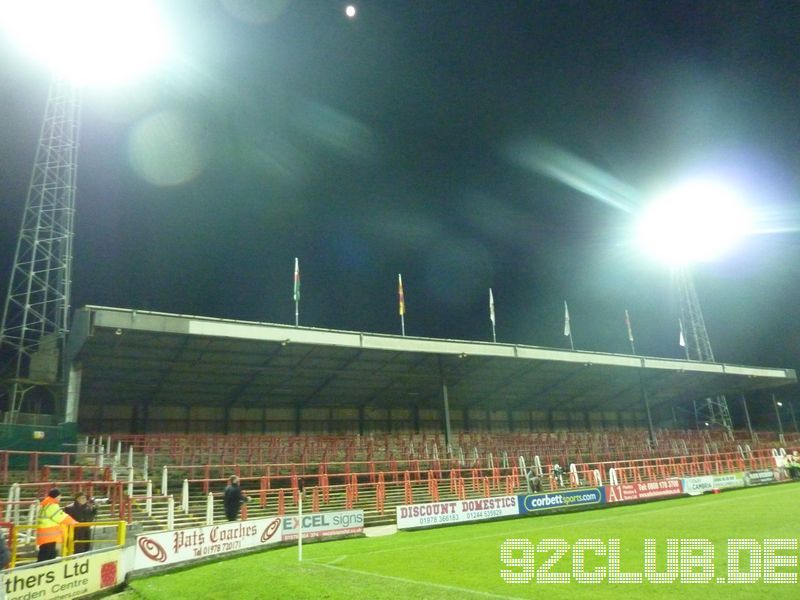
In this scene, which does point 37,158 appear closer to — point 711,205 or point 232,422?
point 232,422

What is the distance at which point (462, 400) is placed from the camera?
137ft

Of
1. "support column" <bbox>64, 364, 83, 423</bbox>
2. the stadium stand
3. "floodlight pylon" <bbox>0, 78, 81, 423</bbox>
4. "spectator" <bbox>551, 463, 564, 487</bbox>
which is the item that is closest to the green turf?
the stadium stand

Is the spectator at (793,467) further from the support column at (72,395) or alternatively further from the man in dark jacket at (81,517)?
the support column at (72,395)

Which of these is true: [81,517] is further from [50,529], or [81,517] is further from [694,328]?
[694,328]

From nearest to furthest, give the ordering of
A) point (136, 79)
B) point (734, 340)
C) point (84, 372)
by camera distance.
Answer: point (84, 372)
point (136, 79)
point (734, 340)

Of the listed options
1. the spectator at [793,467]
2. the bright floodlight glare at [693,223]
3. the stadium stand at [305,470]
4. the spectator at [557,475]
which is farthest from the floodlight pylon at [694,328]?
the spectator at [557,475]

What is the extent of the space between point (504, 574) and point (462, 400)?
3300cm

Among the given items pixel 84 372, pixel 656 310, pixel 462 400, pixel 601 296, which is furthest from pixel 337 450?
pixel 656 310

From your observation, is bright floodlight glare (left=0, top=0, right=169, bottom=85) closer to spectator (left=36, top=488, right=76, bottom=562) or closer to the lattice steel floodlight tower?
the lattice steel floodlight tower

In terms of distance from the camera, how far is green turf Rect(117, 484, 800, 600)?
730cm

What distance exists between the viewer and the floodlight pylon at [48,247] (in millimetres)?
31766

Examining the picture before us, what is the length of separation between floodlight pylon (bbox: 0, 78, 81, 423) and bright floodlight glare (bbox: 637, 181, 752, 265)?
4113 centimetres

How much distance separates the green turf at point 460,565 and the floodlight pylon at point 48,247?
24.6 meters

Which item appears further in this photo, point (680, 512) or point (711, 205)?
point (711, 205)
